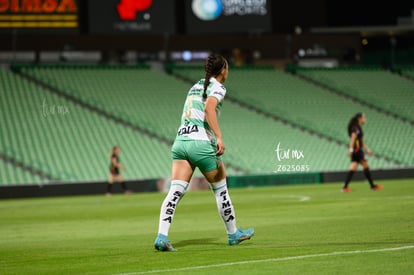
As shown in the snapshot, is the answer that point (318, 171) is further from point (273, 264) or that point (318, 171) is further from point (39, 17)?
point (273, 264)

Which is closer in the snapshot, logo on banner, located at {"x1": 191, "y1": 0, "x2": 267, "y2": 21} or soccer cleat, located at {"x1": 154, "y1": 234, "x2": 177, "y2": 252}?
soccer cleat, located at {"x1": 154, "y1": 234, "x2": 177, "y2": 252}

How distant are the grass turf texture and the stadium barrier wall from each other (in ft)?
31.3

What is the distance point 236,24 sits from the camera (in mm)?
44656

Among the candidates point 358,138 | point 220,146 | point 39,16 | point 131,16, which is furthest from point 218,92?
point 131,16

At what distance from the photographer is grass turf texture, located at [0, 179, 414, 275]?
9.95 meters

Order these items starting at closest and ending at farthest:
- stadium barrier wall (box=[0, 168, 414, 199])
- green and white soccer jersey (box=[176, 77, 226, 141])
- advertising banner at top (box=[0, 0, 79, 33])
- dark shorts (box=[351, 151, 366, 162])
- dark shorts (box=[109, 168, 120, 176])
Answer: green and white soccer jersey (box=[176, 77, 226, 141]), dark shorts (box=[351, 151, 366, 162]), dark shorts (box=[109, 168, 120, 176]), stadium barrier wall (box=[0, 168, 414, 199]), advertising banner at top (box=[0, 0, 79, 33])

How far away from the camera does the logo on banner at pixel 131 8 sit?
1663 inches

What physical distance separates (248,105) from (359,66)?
10198 mm

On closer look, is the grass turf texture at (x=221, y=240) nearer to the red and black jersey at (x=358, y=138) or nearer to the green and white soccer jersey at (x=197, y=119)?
the green and white soccer jersey at (x=197, y=119)

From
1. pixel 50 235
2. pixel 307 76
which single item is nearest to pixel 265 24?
pixel 307 76

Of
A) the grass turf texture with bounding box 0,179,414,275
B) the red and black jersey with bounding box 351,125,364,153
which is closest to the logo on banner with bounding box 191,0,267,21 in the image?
the red and black jersey with bounding box 351,125,364,153

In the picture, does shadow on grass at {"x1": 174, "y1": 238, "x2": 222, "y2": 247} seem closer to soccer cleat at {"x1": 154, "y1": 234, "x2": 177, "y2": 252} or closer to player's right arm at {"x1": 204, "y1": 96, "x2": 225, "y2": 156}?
soccer cleat at {"x1": 154, "y1": 234, "x2": 177, "y2": 252}

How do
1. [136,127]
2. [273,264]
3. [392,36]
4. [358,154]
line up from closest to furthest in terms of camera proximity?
[273,264], [358,154], [136,127], [392,36]

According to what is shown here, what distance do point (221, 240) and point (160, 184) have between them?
22.2 metres
